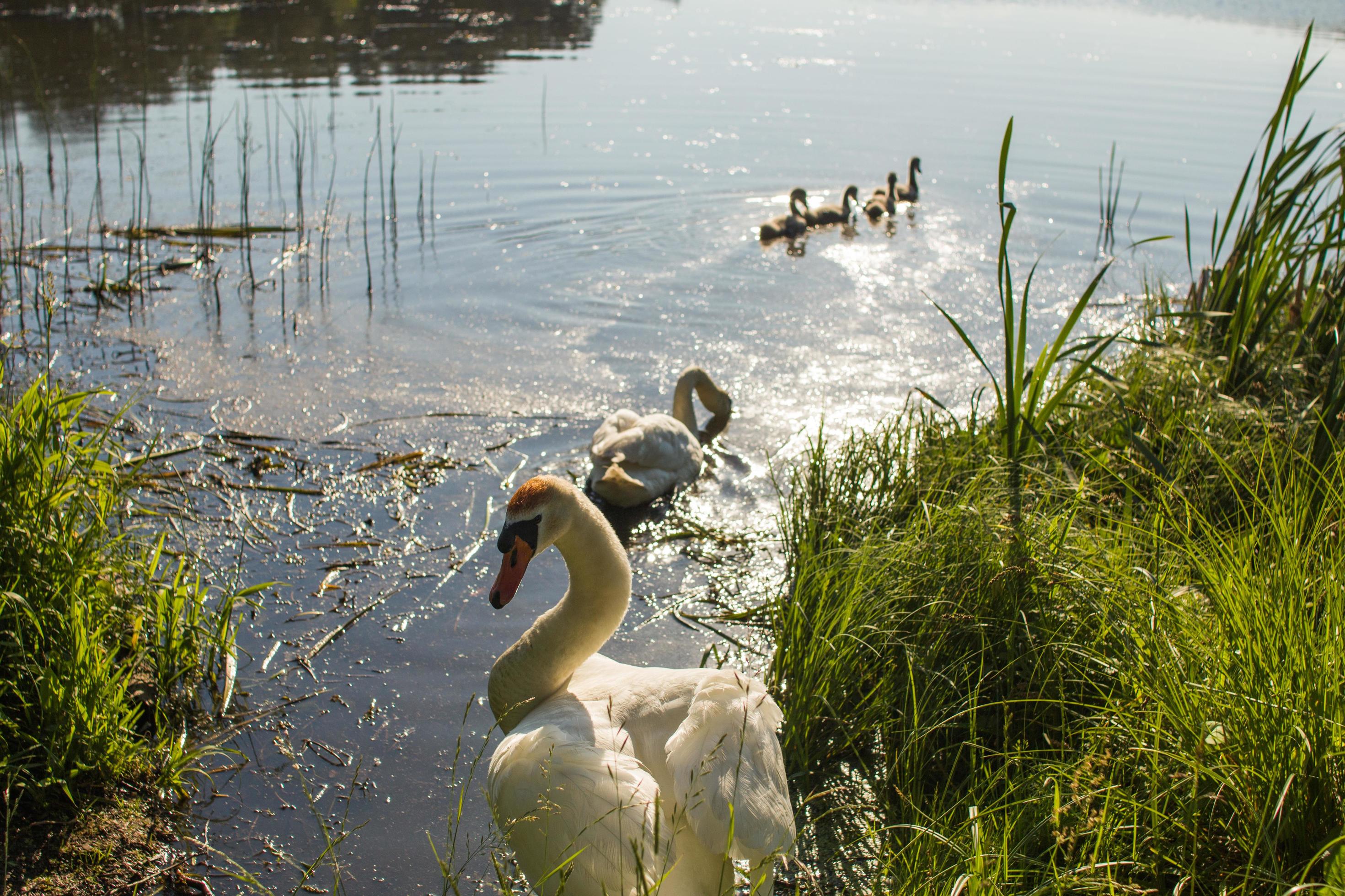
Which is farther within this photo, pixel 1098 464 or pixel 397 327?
pixel 397 327

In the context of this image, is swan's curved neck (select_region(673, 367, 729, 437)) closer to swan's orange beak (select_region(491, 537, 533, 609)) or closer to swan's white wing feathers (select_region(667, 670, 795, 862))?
swan's orange beak (select_region(491, 537, 533, 609))

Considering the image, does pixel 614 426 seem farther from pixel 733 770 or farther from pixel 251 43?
pixel 251 43

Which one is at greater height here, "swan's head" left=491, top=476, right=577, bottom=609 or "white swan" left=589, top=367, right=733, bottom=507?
"swan's head" left=491, top=476, right=577, bottom=609

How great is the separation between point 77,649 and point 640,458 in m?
3.20

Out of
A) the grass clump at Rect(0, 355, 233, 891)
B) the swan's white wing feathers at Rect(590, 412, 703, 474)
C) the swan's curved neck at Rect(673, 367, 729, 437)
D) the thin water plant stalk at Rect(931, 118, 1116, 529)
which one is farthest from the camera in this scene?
the swan's curved neck at Rect(673, 367, 729, 437)

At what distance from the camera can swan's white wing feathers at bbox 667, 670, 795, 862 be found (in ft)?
8.37

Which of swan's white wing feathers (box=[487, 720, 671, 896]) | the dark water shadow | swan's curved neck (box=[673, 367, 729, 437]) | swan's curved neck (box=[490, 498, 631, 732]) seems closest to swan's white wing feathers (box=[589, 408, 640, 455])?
swan's curved neck (box=[673, 367, 729, 437])

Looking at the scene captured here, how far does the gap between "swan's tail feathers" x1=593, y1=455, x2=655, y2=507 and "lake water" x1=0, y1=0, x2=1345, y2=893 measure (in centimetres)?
16

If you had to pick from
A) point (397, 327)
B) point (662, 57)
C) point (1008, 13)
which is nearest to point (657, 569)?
point (397, 327)

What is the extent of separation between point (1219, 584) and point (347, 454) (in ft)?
16.2

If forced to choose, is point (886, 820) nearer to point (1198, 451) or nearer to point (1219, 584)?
point (1219, 584)

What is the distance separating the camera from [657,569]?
5484 millimetres

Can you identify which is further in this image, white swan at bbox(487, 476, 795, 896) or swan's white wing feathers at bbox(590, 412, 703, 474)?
swan's white wing feathers at bbox(590, 412, 703, 474)

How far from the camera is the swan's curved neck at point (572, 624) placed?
137 inches
